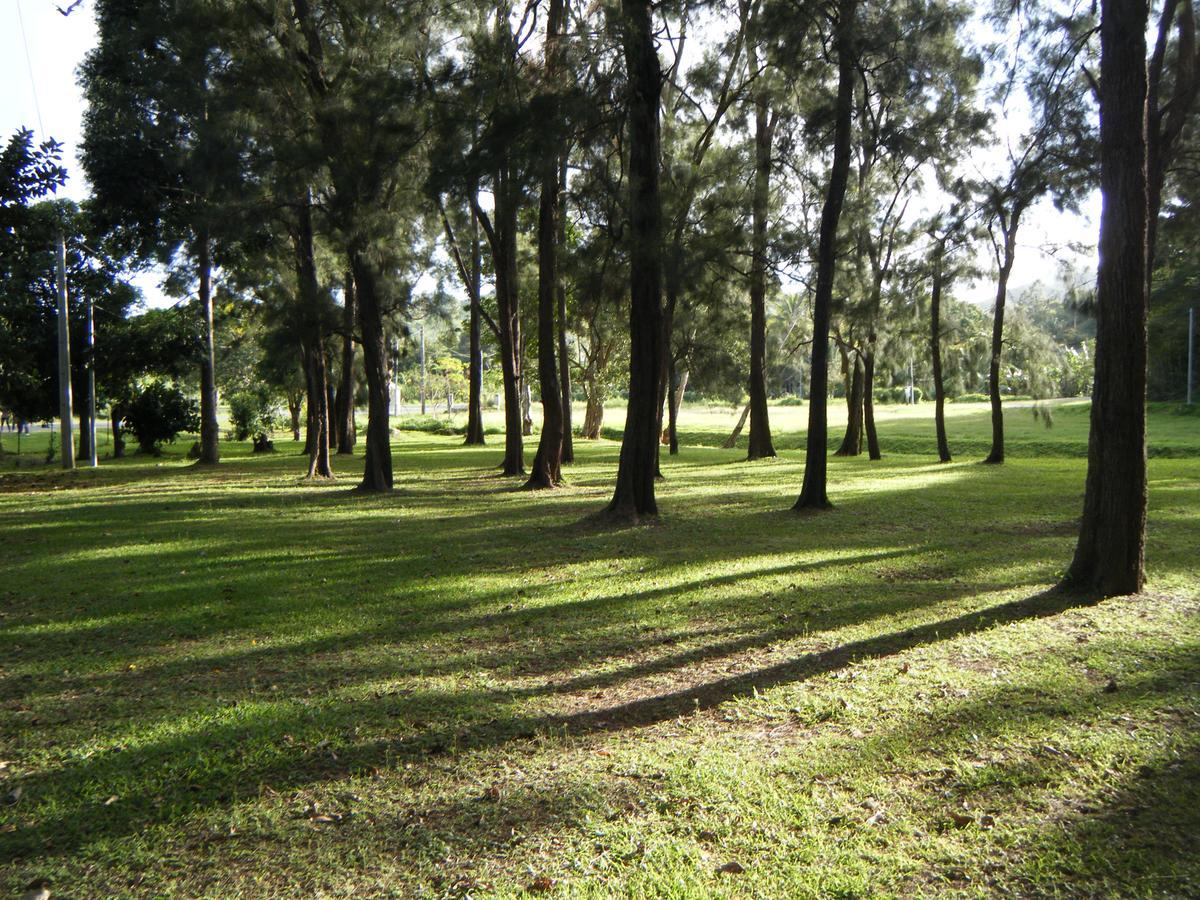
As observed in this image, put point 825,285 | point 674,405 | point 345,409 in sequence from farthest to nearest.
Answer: point 345,409 < point 674,405 < point 825,285

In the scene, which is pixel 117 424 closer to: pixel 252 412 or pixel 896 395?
pixel 252 412

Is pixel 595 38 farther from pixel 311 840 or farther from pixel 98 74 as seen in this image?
pixel 98 74

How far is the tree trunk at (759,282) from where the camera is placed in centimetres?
1853

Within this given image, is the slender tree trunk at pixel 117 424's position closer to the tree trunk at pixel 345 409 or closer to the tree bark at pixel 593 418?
the tree trunk at pixel 345 409

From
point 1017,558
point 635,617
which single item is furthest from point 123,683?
point 1017,558

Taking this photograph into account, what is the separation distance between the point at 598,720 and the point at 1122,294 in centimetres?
554

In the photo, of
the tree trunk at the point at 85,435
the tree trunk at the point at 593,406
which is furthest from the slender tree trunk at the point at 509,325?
the tree trunk at the point at 593,406

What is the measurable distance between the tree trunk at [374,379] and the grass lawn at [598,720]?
253 inches

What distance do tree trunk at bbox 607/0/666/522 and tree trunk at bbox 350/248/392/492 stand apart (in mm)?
6417

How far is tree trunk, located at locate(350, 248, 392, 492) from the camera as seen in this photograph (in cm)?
1700

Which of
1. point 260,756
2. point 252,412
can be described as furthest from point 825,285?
point 252,412

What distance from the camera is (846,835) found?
3.59 meters

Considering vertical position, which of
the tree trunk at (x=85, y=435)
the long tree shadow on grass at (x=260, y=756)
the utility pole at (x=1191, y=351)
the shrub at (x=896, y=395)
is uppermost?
the utility pole at (x=1191, y=351)

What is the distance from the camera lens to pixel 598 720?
4953mm
